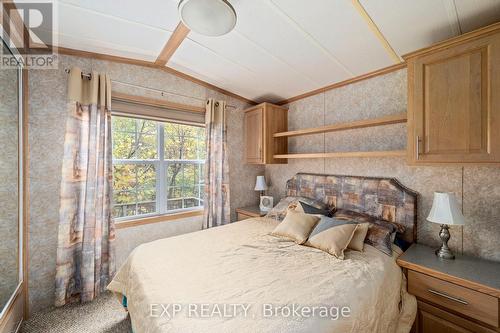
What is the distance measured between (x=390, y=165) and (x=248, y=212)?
1.88 meters

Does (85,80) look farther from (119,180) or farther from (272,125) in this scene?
(272,125)

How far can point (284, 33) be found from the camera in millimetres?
1840

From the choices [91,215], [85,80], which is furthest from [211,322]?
[85,80]

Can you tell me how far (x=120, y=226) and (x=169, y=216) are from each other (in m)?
0.56

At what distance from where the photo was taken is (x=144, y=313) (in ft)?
3.71

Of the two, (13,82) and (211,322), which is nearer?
(211,322)

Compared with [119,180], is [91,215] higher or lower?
lower

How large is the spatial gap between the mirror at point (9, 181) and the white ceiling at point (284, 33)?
587mm

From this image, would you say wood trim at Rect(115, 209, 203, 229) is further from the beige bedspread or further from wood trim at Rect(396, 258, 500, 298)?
wood trim at Rect(396, 258, 500, 298)

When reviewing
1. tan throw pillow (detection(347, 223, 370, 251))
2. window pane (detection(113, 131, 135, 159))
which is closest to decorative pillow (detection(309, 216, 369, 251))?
tan throw pillow (detection(347, 223, 370, 251))

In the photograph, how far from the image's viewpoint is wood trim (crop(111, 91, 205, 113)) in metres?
2.42

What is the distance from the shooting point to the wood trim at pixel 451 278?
1279 mm

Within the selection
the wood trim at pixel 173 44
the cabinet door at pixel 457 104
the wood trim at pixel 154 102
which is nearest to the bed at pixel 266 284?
the cabinet door at pixel 457 104

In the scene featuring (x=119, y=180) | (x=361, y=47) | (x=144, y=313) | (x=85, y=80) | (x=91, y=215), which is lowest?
(x=144, y=313)
